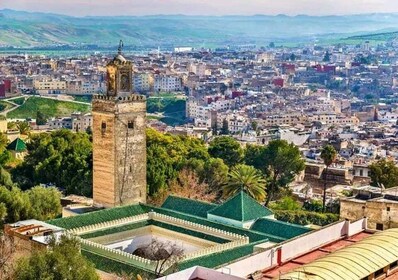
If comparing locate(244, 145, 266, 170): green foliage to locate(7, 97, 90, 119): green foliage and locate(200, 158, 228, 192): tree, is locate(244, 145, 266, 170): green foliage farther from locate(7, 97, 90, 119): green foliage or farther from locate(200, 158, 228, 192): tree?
locate(7, 97, 90, 119): green foliage

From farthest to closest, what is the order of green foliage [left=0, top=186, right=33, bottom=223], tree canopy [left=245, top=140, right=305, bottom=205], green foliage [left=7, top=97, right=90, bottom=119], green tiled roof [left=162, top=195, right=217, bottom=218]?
green foliage [left=7, top=97, right=90, bottom=119] → tree canopy [left=245, top=140, right=305, bottom=205] → green foliage [left=0, top=186, right=33, bottom=223] → green tiled roof [left=162, top=195, right=217, bottom=218]

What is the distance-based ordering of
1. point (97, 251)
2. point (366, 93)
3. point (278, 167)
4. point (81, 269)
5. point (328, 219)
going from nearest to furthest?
point (81, 269)
point (97, 251)
point (328, 219)
point (278, 167)
point (366, 93)

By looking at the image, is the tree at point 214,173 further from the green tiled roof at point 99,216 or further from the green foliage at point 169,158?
the green tiled roof at point 99,216

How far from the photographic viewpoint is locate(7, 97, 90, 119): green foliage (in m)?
74.2

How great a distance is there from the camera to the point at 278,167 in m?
32.5

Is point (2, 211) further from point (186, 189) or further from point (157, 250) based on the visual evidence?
point (186, 189)

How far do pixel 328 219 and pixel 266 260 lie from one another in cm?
1149

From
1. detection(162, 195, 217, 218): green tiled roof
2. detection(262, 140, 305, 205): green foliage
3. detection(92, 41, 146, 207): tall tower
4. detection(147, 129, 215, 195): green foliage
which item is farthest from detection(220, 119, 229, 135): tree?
detection(162, 195, 217, 218): green tiled roof

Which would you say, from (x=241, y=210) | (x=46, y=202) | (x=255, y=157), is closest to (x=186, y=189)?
(x=46, y=202)

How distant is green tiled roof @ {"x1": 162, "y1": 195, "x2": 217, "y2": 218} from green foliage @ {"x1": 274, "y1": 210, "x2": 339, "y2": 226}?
4979 millimetres

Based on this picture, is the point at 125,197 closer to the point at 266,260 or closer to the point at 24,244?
the point at 24,244

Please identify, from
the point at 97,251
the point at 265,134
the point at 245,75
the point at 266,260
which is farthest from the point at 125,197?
the point at 245,75

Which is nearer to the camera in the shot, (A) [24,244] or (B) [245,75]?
(A) [24,244]

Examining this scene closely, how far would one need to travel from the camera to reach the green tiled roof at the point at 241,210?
64.6 feet
